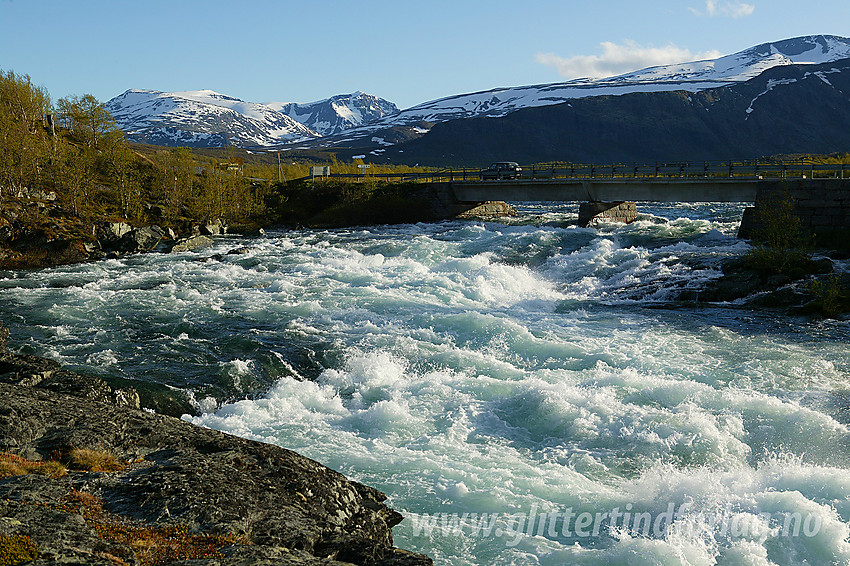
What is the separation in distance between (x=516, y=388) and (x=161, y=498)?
11008mm

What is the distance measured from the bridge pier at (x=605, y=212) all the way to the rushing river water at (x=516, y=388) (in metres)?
16.6

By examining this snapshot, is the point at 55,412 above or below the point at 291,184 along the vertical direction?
below

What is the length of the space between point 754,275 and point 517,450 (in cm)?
2031

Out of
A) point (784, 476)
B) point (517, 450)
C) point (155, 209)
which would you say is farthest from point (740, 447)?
point (155, 209)

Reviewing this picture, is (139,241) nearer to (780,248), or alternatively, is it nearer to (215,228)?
(215,228)

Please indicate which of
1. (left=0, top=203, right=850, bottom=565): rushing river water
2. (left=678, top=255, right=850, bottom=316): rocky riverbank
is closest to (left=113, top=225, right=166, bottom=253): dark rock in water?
(left=0, top=203, right=850, bottom=565): rushing river water

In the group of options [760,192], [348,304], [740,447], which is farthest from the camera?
[760,192]

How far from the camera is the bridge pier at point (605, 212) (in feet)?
173

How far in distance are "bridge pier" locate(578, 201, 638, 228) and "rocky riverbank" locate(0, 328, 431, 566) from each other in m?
44.1

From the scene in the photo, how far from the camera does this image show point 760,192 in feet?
133

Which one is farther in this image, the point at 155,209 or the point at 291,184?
the point at 291,184

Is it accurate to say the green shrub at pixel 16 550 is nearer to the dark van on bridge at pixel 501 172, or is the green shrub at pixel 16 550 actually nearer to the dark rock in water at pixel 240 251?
the dark rock in water at pixel 240 251

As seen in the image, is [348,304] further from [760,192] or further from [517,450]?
[760,192]

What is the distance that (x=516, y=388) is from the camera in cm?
1812
